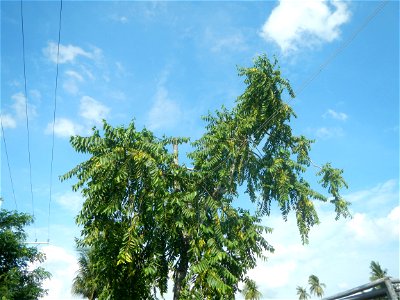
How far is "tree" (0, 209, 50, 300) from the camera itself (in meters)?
17.9

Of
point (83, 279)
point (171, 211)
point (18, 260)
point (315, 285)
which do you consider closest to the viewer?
point (171, 211)

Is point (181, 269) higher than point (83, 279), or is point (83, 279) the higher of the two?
point (83, 279)

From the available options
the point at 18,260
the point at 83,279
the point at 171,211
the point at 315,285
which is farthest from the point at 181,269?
the point at 315,285

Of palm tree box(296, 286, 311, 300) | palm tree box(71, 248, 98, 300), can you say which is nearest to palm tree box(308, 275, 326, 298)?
palm tree box(296, 286, 311, 300)

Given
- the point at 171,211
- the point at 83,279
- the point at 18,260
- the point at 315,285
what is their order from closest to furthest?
1. the point at 171,211
2. the point at 18,260
3. the point at 83,279
4. the point at 315,285

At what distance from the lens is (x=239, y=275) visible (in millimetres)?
14211

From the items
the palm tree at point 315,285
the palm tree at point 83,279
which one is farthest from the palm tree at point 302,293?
the palm tree at point 83,279

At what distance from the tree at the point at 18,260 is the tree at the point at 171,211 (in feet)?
23.0

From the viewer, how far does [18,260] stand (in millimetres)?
19250

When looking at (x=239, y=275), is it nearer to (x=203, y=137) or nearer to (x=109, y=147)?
(x=203, y=137)

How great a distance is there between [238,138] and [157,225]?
575 centimetres

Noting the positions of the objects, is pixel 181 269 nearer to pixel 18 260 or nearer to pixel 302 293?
pixel 18 260

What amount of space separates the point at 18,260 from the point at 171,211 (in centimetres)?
1216

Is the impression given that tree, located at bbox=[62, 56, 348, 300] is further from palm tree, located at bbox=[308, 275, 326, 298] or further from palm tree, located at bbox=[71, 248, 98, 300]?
palm tree, located at bbox=[308, 275, 326, 298]
